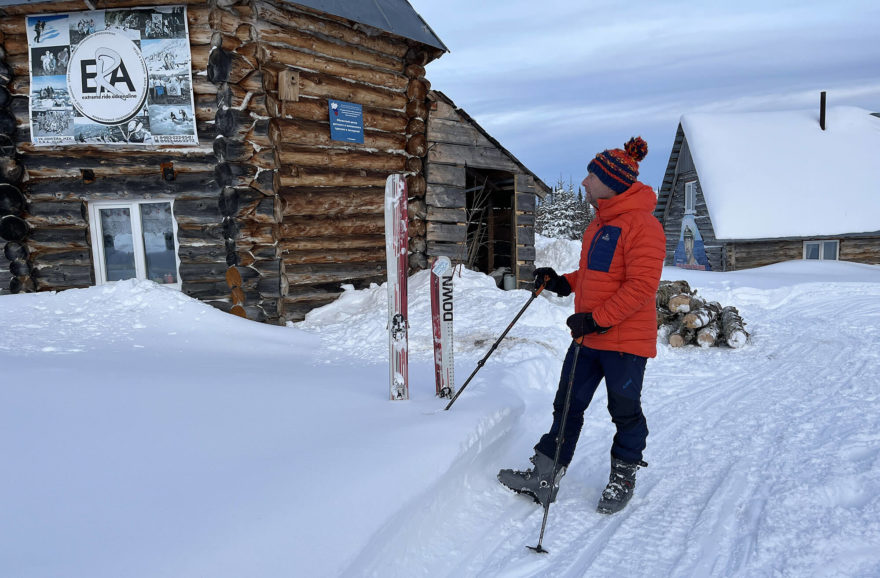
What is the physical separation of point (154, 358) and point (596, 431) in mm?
3926

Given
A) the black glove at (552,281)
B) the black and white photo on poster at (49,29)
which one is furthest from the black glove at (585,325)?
the black and white photo on poster at (49,29)

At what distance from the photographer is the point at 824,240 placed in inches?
771

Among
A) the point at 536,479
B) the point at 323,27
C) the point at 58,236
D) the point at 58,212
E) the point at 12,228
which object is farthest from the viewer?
the point at 323,27

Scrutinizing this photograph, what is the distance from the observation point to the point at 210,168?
7809mm

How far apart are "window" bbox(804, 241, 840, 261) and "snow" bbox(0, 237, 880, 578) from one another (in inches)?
664

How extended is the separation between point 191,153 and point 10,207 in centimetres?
273

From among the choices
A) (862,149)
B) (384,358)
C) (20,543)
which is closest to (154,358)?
(384,358)

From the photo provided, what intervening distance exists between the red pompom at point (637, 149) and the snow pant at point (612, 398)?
1.15 m

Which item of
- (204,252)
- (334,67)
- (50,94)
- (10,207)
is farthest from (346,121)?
(10,207)

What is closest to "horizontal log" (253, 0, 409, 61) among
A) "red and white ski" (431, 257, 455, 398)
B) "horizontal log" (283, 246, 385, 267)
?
"horizontal log" (283, 246, 385, 267)

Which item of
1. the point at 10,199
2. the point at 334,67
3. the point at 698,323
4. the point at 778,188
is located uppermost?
the point at 334,67

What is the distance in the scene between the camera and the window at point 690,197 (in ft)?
72.1

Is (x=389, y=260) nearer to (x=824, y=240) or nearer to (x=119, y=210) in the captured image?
(x=119, y=210)

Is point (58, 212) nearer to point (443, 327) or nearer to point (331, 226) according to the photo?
point (331, 226)
